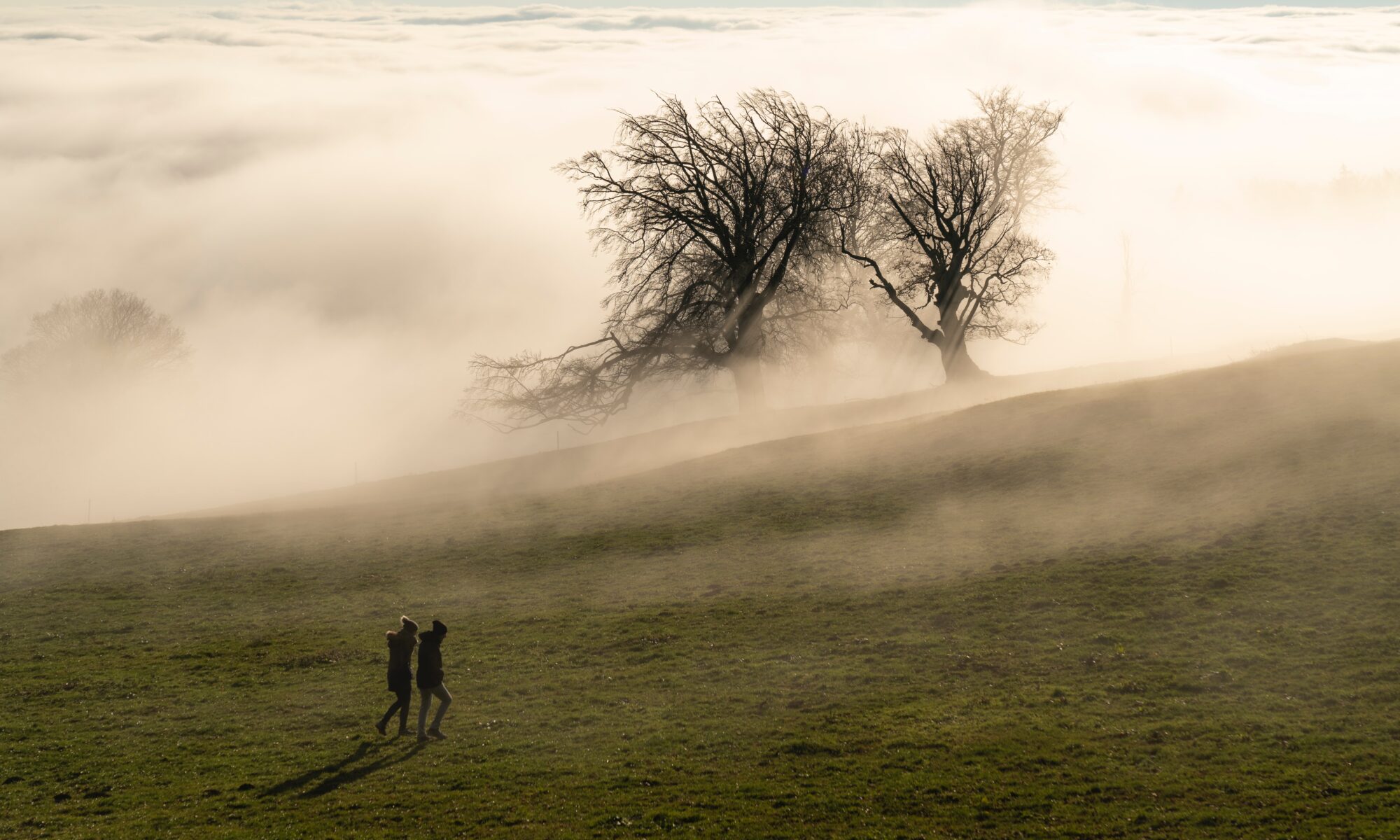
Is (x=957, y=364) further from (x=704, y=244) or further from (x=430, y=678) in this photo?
(x=430, y=678)

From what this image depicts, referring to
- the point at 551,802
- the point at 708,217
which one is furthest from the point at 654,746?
the point at 708,217

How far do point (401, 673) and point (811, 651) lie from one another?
8229mm

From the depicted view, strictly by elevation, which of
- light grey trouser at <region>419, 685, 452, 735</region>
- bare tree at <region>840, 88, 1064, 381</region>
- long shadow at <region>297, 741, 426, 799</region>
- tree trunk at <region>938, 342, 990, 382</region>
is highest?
bare tree at <region>840, 88, 1064, 381</region>

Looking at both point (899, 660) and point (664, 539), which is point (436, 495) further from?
point (899, 660)

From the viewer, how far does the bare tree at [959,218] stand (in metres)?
56.7

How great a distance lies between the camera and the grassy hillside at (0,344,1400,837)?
51.1 ft

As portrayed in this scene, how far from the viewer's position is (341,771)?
17.6 m

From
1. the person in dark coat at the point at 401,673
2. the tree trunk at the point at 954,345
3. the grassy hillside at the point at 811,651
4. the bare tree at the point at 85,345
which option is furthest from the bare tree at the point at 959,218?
the bare tree at the point at 85,345

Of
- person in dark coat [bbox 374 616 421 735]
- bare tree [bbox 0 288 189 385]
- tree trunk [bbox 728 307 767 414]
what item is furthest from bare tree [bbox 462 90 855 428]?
bare tree [bbox 0 288 189 385]

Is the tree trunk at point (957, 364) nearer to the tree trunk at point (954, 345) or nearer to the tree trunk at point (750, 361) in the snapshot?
the tree trunk at point (954, 345)

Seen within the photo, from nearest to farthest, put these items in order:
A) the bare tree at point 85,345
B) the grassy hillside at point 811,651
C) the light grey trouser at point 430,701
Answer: the grassy hillside at point 811,651, the light grey trouser at point 430,701, the bare tree at point 85,345

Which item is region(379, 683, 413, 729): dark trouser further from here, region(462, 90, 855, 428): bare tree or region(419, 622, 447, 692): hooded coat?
region(462, 90, 855, 428): bare tree

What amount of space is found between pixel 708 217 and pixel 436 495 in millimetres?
18585

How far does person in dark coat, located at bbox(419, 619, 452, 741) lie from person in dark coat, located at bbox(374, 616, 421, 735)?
9.0 inches
